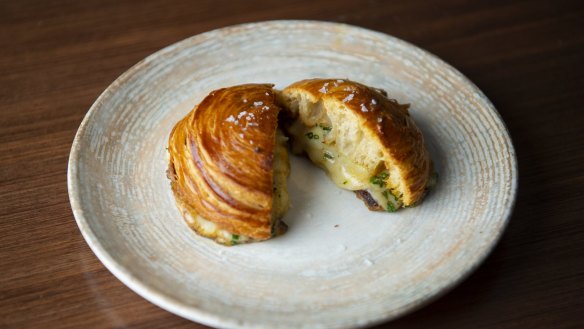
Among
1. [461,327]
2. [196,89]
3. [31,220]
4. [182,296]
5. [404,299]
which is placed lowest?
[461,327]

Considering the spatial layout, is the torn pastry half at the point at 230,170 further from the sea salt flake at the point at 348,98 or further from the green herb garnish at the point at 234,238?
the sea salt flake at the point at 348,98

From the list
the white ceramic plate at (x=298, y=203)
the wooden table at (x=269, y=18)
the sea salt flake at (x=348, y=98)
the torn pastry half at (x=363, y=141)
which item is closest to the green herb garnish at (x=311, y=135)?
the torn pastry half at (x=363, y=141)

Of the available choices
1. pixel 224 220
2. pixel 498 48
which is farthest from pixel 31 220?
pixel 498 48

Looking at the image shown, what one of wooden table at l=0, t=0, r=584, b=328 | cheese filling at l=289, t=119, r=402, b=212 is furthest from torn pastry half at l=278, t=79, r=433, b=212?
wooden table at l=0, t=0, r=584, b=328

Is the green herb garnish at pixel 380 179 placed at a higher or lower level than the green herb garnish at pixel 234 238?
higher

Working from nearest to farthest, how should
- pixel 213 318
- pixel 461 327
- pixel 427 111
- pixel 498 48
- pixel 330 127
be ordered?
pixel 213 318 → pixel 461 327 → pixel 330 127 → pixel 427 111 → pixel 498 48

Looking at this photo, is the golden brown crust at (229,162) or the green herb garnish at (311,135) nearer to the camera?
the golden brown crust at (229,162)

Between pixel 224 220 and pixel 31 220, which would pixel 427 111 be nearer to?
pixel 224 220

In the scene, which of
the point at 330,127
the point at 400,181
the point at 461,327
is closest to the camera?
the point at 461,327
